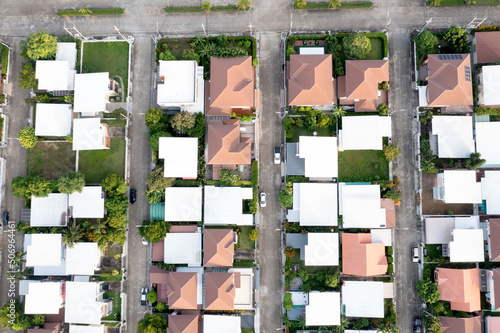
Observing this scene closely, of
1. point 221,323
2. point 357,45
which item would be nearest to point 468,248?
point 357,45

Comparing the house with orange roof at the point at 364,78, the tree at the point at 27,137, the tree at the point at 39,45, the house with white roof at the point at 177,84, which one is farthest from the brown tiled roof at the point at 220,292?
the tree at the point at 39,45

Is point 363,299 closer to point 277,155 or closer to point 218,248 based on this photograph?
point 218,248

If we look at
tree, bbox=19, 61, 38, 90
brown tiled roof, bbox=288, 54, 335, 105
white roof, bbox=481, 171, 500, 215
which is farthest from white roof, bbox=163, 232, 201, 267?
white roof, bbox=481, 171, 500, 215

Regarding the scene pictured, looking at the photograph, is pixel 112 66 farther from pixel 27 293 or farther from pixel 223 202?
pixel 27 293

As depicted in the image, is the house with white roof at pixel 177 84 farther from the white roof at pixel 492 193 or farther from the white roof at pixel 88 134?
the white roof at pixel 492 193

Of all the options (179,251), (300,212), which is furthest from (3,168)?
(300,212)
